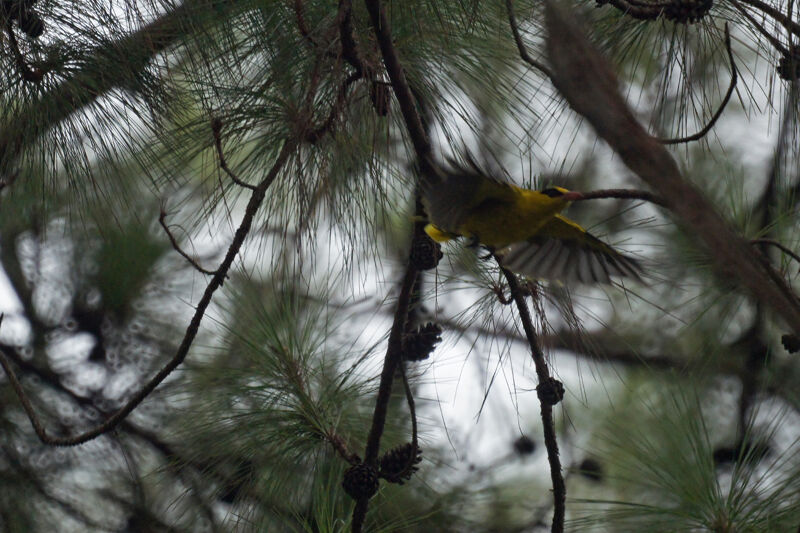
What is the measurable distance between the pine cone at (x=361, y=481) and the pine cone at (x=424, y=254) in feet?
0.86

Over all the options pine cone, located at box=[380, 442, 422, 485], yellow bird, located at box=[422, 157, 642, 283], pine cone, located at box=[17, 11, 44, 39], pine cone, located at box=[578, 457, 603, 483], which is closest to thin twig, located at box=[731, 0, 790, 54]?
yellow bird, located at box=[422, 157, 642, 283]

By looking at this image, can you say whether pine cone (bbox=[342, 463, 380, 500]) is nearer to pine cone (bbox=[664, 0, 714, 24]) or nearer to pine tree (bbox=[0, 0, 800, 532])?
pine tree (bbox=[0, 0, 800, 532])

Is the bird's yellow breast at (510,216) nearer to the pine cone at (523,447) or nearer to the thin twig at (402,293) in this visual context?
the thin twig at (402,293)

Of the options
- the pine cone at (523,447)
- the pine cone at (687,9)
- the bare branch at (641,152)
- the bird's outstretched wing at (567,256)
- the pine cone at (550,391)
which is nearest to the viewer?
the bare branch at (641,152)

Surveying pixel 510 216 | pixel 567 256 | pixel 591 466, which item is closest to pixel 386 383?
pixel 510 216

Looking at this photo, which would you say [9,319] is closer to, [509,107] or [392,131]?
[392,131]

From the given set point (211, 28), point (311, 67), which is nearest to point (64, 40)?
point (211, 28)

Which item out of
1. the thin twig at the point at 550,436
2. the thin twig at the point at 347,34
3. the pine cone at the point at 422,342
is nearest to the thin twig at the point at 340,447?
the pine cone at the point at 422,342

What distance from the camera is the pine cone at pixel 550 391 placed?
106 cm

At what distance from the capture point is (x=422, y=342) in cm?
113

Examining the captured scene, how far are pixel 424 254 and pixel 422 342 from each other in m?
0.14

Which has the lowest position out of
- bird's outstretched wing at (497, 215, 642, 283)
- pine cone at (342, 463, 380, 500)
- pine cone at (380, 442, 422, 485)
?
pine cone at (342, 463, 380, 500)

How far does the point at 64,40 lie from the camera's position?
103 cm

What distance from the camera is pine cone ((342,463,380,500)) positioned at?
995 mm
